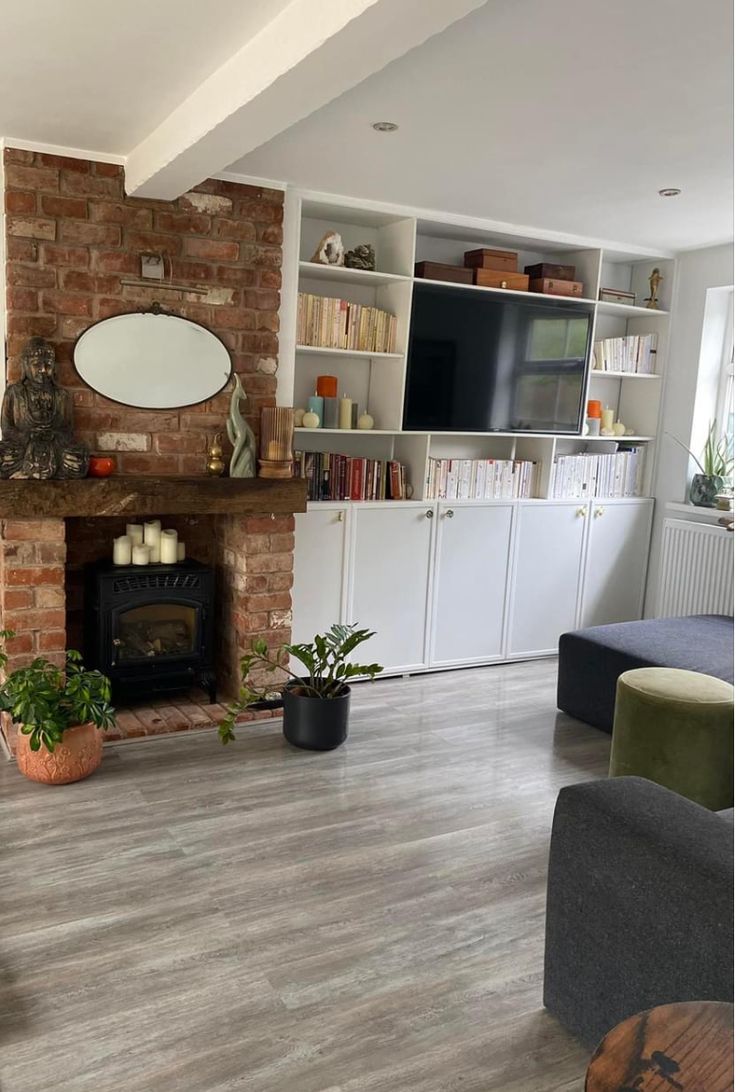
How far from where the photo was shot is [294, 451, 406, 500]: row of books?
4.36 m

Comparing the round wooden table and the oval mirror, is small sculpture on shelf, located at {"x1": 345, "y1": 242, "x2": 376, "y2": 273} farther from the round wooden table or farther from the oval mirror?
the round wooden table

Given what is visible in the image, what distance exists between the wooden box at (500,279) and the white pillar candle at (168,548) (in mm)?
2074

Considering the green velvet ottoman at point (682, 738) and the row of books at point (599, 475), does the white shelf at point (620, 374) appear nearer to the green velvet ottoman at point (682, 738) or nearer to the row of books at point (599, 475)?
the row of books at point (599, 475)

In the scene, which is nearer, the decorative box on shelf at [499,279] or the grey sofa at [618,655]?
the grey sofa at [618,655]

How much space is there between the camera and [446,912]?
2619mm

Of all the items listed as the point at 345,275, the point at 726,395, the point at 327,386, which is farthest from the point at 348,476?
the point at 726,395

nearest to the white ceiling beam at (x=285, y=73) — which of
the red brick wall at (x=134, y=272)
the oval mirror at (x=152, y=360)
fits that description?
the red brick wall at (x=134, y=272)

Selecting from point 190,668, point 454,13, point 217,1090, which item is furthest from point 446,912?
point 454,13

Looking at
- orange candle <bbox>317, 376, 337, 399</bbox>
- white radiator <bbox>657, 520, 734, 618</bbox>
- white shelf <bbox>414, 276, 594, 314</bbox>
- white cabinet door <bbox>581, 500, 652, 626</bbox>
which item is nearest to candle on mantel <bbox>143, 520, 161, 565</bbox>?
orange candle <bbox>317, 376, 337, 399</bbox>

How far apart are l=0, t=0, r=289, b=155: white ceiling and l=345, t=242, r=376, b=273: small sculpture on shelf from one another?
1.33 m

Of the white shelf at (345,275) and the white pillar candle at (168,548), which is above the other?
the white shelf at (345,275)

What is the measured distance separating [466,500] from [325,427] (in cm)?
87

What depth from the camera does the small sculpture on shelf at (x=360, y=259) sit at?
4334 millimetres

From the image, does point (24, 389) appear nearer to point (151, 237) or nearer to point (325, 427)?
point (151, 237)
